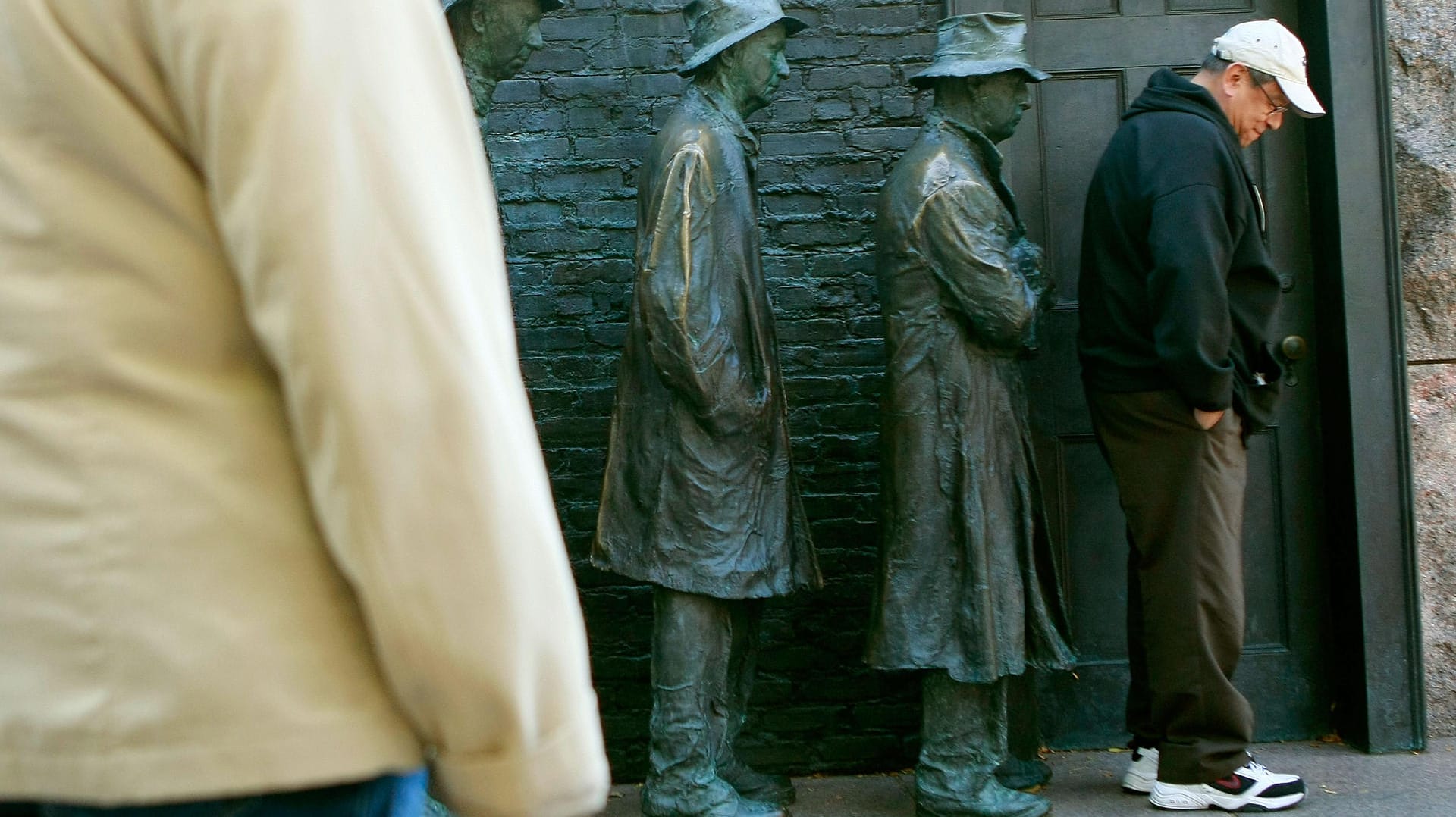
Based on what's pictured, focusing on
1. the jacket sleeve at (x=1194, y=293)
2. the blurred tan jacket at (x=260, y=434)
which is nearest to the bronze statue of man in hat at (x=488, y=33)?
the jacket sleeve at (x=1194, y=293)

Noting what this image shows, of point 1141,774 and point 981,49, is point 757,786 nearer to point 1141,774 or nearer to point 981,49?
point 1141,774

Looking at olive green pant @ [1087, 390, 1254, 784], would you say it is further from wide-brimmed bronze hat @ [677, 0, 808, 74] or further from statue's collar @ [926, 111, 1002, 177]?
wide-brimmed bronze hat @ [677, 0, 808, 74]

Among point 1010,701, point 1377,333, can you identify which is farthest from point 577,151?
point 1377,333

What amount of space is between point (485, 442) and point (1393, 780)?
15.4ft

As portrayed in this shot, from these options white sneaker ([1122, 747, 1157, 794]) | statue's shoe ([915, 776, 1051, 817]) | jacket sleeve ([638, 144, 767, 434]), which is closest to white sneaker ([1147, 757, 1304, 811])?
white sneaker ([1122, 747, 1157, 794])

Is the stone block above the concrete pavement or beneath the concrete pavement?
above

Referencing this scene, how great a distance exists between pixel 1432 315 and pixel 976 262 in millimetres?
2070

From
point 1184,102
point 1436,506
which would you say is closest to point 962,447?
point 1184,102

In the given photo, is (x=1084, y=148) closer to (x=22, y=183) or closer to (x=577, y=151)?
(x=577, y=151)

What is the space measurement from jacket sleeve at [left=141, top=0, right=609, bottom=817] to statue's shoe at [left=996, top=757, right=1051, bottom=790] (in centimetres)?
401

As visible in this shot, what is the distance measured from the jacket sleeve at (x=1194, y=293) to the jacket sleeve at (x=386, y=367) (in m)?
3.53

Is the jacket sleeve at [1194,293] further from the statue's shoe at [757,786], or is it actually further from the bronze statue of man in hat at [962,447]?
the statue's shoe at [757,786]

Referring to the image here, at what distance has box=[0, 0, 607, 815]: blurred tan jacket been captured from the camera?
1.16 metres

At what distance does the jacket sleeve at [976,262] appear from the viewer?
4.52 meters
